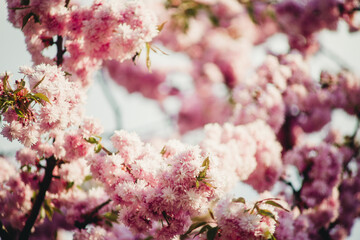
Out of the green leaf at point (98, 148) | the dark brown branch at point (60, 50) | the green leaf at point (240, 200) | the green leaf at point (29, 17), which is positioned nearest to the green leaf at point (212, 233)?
the green leaf at point (240, 200)

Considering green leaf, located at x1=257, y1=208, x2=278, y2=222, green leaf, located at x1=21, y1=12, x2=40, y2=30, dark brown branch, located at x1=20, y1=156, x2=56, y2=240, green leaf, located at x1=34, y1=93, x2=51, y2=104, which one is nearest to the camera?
green leaf, located at x1=34, y1=93, x2=51, y2=104

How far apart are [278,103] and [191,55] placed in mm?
4234

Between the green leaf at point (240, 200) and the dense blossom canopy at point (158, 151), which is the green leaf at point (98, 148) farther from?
the green leaf at point (240, 200)

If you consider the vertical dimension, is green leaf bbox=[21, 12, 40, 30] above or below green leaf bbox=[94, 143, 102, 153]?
above

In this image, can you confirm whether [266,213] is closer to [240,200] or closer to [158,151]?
[240,200]

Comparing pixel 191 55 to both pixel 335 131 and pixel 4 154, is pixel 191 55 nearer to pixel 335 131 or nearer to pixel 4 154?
pixel 335 131

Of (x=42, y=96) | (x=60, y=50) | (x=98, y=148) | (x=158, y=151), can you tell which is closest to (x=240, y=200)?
(x=158, y=151)

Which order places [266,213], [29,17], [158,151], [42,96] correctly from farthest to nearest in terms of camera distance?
[158,151] → [29,17] → [266,213] → [42,96]

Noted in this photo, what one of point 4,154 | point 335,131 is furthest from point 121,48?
point 335,131

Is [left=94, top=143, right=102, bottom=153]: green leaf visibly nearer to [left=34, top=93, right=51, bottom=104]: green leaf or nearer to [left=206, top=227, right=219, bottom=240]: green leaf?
[left=34, top=93, right=51, bottom=104]: green leaf

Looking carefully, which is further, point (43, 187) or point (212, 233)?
point (43, 187)

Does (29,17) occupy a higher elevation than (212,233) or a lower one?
higher

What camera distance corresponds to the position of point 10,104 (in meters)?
1.65

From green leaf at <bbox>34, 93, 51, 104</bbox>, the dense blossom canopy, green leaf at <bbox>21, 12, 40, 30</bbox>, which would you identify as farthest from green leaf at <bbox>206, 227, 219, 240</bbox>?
green leaf at <bbox>21, 12, 40, 30</bbox>
